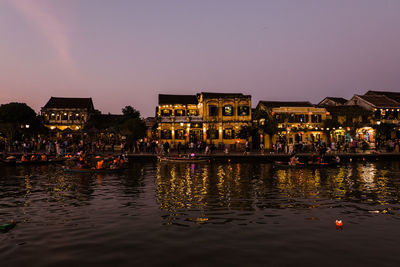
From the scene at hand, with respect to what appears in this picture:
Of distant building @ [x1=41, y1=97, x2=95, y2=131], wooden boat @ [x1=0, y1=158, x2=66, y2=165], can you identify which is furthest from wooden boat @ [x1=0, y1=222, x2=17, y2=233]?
distant building @ [x1=41, y1=97, x2=95, y2=131]

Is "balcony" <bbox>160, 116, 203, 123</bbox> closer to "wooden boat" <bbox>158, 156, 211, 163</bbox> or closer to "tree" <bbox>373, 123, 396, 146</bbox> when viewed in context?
"wooden boat" <bbox>158, 156, 211, 163</bbox>

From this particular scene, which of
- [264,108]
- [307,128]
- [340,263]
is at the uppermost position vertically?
[264,108]

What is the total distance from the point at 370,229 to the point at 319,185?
344 inches

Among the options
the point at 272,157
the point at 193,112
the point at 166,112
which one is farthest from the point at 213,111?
the point at 272,157

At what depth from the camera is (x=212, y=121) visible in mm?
52469

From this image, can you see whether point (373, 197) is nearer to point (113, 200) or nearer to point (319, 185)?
point (319, 185)

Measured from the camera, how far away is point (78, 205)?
43.1 ft

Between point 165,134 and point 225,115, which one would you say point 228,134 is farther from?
point 165,134

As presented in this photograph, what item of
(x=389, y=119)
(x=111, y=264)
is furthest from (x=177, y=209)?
(x=389, y=119)

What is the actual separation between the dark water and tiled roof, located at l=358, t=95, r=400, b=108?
4489 cm

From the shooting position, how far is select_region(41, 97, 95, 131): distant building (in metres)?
68.2

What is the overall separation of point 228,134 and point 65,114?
129 ft

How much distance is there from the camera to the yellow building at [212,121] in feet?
173

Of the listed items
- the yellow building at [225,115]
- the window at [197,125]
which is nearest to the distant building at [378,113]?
the yellow building at [225,115]
